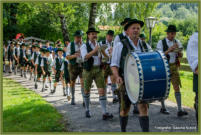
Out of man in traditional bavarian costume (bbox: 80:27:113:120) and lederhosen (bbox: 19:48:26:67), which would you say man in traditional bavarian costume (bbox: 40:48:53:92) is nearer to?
lederhosen (bbox: 19:48:26:67)

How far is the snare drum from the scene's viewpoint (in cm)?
431

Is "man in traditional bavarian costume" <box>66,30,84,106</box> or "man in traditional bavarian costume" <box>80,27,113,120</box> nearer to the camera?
"man in traditional bavarian costume" <box>80,27,113,120</box>

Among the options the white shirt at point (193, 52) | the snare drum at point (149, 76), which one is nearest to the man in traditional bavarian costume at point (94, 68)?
the snare drum at point (149, 76)

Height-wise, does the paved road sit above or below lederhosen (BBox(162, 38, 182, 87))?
below

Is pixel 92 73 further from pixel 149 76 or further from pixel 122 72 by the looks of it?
pixel 149 76

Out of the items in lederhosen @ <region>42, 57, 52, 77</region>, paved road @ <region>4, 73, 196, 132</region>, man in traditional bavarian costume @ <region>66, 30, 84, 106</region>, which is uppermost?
man in traditional bavarian costume @ <region>66, 30, 84, 106</region>

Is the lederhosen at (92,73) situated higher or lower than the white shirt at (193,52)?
lower

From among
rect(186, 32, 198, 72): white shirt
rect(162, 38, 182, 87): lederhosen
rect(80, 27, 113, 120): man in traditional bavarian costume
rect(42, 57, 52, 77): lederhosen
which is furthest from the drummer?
rect(42, 57, 52, 77): lederhosen

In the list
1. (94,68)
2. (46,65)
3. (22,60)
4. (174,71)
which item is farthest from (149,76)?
(22,60)

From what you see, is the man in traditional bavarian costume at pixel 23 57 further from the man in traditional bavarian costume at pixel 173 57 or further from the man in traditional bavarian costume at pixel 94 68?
the man in traditional bavarian costume at pixel 173 57

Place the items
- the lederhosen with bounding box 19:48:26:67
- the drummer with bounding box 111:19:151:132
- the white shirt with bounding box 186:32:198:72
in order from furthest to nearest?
the lederhosen with bounding box 19:48:26:67
the drummer with bounding box 111:19:151:132
the white shirt with bounding box 186:32:198:72

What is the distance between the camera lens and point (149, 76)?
4316 millimetres

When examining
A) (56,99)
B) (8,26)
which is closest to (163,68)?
(56,99)

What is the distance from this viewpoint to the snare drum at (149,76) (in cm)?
431
